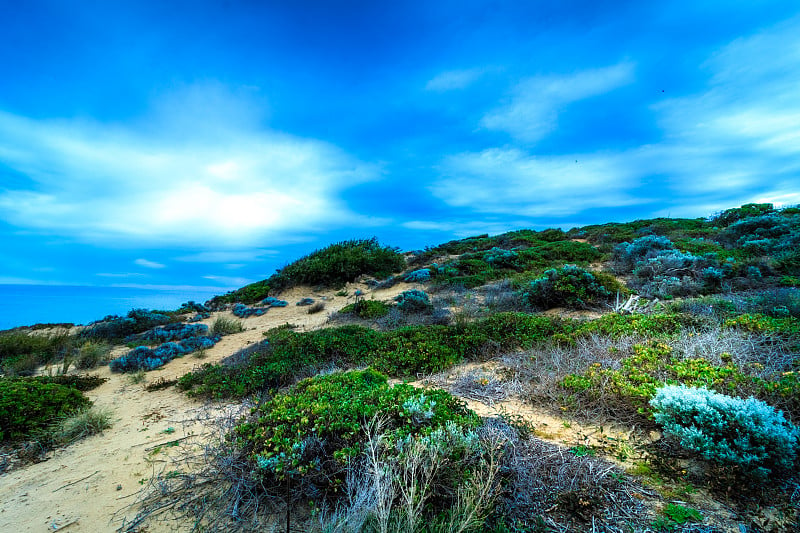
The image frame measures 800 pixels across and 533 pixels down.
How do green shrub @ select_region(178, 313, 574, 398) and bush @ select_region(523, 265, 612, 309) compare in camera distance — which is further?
bush @ select_region(523, 265, 612, 309)

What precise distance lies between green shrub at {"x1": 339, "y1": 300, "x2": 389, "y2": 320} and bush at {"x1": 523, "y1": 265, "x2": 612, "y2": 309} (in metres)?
3.98

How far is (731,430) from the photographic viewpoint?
2740 millimetres

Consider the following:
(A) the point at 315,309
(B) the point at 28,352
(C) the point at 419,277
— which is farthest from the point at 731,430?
(B) the point at 28,352

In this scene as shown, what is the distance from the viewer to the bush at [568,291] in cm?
850

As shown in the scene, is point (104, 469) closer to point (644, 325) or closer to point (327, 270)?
point (644, 325)

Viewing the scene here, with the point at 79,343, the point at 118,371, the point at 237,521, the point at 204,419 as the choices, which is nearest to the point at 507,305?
the point at 204,419

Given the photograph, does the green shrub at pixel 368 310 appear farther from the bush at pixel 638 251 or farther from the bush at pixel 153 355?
the bush at pixel 638 251

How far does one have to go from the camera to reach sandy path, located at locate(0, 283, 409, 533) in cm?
293

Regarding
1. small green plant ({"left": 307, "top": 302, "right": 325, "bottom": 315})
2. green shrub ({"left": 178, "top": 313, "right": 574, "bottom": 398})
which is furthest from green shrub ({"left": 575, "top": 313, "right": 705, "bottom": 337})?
small green plant ({"left": 307, "top": 302, "right": 325, "bottom": 315})

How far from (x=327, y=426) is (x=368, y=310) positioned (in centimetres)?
723

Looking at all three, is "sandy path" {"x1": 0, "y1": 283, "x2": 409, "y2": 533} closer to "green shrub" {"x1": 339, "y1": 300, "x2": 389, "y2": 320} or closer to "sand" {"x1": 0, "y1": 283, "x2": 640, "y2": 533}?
"sand" {"x1": 0, "y1": 283, "x2": 640, "y2": 533}

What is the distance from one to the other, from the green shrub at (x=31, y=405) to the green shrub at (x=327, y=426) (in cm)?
353

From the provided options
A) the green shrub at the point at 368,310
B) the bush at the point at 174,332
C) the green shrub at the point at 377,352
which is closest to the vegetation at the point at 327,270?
the bush at the point at 174,332

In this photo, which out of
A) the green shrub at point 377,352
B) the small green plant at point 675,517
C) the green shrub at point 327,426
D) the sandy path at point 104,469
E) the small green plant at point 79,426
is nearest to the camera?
the small green plant at point 675,517
